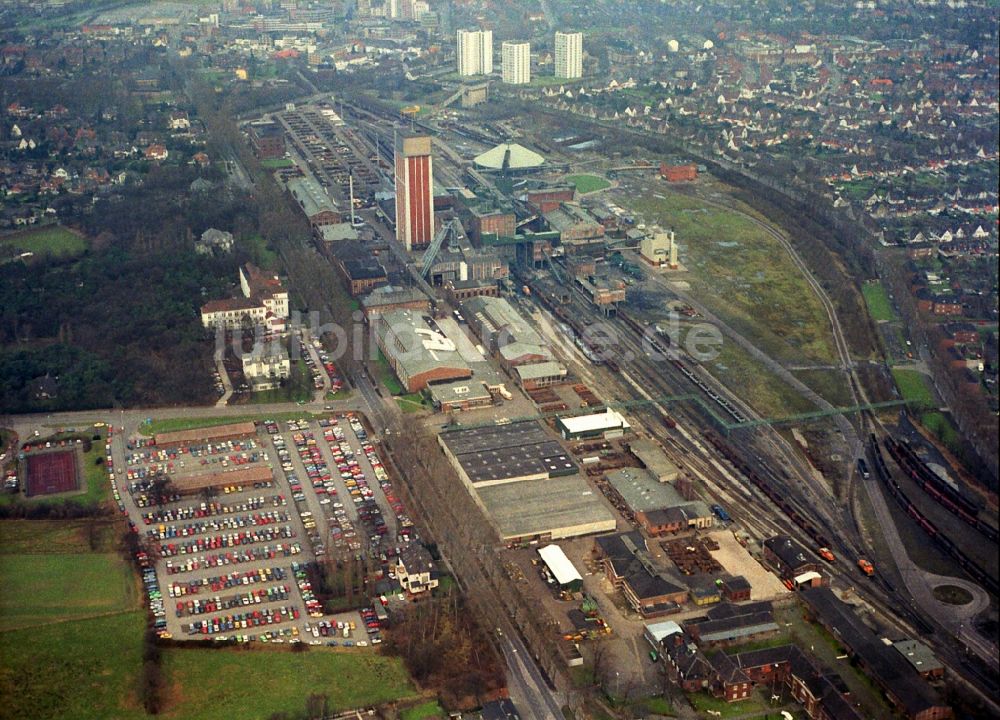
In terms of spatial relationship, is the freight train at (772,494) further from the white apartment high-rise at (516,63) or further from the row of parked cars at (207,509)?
the white apartment high-rise at (516,63)

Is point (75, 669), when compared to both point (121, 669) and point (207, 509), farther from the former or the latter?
point (207, 509)

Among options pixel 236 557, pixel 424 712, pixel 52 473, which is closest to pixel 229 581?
pixel 236 557

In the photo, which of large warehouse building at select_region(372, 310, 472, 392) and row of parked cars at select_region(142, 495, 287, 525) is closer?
row of parked cars at select_region(142, 495, 287, 525)

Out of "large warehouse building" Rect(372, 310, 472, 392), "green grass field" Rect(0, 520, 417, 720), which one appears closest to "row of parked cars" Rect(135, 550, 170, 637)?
"green grass field" Rect(0, 520, 417, 720)

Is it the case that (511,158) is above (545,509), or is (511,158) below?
above

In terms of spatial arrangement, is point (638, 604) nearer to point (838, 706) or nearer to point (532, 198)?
point (838, 706)

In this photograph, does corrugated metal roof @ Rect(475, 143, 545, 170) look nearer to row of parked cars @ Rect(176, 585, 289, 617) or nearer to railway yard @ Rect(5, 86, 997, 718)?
railway yard @ Rect(5, 86, 997, 718)

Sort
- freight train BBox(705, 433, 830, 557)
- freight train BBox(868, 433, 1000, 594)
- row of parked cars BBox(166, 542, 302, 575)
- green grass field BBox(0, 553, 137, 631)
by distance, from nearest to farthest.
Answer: freight train BBox(868, 433, 1000, 594), green grass field BBox(0, 553, 137, 631), row of parked cars BBox(166, 542, 302, 575), freight train BBox(705, 433, 830, 557)
